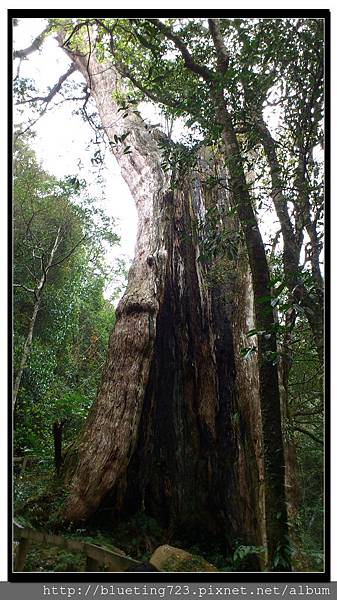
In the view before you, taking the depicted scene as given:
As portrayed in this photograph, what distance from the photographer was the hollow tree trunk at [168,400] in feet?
9.21

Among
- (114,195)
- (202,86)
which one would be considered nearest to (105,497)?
(114,195)

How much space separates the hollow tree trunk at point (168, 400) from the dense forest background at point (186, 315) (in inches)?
0.6

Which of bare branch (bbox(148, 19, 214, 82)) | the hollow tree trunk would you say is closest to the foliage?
the hollow tree trunk

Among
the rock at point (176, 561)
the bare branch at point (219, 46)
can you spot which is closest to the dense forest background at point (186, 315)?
the bare branch at point (219, 46)

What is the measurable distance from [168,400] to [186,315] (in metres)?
0.74

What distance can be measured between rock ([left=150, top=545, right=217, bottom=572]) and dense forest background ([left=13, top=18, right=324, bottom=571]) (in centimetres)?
15

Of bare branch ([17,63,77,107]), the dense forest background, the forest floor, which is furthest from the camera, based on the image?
bare branch ([17,63,77,107])

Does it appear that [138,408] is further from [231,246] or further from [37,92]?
[37,92]

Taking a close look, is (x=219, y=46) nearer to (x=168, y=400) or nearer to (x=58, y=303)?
(x=58, y=303)

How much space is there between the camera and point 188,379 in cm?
341

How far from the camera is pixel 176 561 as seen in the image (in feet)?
7.52

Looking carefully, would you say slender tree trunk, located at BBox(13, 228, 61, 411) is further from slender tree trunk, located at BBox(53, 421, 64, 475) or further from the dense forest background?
slender tree trunk, located at BBox(53, 421, 64, 475)

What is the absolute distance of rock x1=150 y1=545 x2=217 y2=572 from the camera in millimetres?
2238

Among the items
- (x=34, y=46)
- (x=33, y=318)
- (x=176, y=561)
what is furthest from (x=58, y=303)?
(x=176, y=561)
